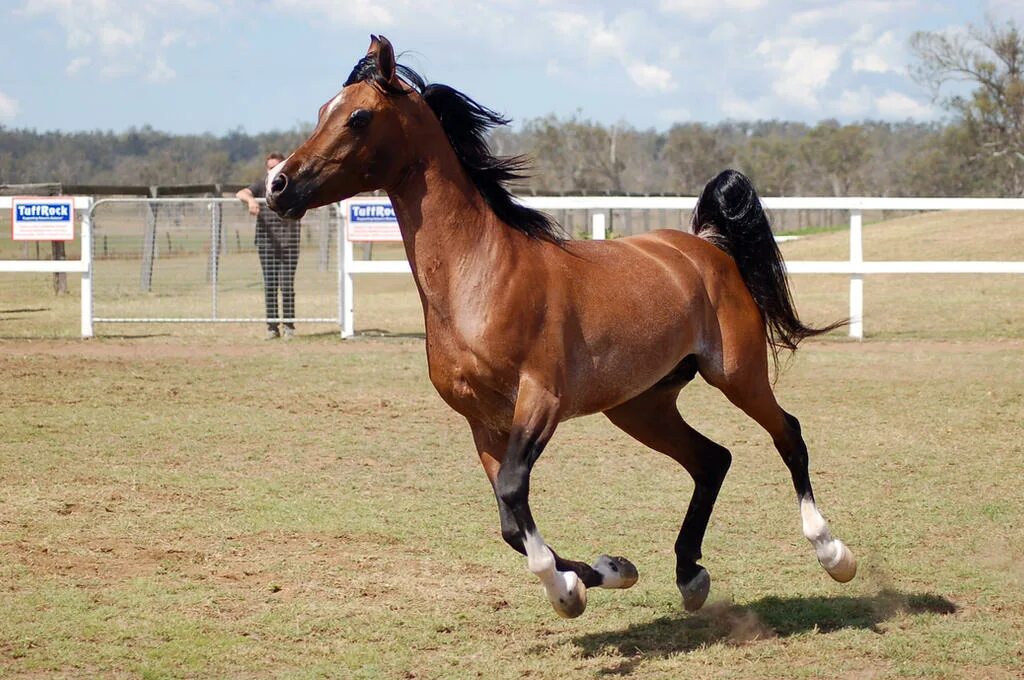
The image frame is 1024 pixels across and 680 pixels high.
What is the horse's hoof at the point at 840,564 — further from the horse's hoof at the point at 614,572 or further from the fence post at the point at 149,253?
the fence post at the point at 149,253

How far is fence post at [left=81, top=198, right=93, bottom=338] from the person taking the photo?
602 inches

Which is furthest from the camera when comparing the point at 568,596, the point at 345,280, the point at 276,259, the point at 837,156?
the point at 837,156

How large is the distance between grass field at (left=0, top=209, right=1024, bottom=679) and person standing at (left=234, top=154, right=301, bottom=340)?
10.1 ft

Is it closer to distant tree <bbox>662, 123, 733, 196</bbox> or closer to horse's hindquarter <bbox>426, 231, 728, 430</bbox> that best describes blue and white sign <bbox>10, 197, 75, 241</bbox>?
horse's hindquarter <bbox>426, 231, 728, 430</bbox>

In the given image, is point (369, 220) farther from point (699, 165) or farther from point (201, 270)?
point (699, 165)

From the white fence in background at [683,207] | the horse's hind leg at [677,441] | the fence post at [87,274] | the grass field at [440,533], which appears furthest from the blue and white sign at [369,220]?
the horse's hind leg at [677,441]

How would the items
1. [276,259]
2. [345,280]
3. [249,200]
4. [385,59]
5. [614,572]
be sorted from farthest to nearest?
[345,280]
[276,259]
[249,200]
[614,572]
[385,59]

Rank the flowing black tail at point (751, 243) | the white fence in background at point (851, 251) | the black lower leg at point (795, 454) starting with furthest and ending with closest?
the white fence in background at point (851, 251) < the flowing black tail at point (751, 243) < the black lower leg at point (795, 454)

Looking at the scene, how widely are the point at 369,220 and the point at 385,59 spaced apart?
35.9 feet

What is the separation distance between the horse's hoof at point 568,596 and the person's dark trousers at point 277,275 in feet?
36.5

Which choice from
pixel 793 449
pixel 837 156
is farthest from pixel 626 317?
pixel 837 156

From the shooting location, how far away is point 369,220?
1553cm

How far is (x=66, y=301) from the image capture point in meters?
20.9

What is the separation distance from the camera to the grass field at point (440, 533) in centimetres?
480
